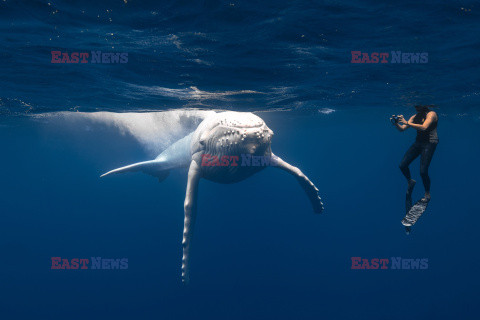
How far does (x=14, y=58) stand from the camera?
37.6ft

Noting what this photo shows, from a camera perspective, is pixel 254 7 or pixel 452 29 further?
pixel 452 29

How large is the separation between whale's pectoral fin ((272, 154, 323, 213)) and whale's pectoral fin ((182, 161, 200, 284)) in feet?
8.04

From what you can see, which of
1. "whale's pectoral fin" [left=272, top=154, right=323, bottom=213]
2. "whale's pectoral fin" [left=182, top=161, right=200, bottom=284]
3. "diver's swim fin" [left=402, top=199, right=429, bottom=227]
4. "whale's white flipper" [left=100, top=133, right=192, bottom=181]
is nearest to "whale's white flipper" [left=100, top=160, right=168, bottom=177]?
"whale's white flipper" [left=100, top=133, right=192, bottom=181]

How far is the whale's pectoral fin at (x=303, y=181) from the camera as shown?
998cm

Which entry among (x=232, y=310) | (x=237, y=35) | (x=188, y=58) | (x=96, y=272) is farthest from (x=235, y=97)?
(x=96, y=272)

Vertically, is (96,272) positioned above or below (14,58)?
below

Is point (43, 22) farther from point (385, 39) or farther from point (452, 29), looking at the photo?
point (452, 29)

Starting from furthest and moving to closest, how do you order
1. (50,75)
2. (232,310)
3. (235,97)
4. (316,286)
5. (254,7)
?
(316,286), (232,310), (235,97), (50,75), (254,7)

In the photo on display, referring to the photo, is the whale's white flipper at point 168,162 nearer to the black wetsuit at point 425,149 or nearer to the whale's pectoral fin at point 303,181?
the whale's pectoral fin at point 303,181

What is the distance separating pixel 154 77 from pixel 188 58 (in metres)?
2.76

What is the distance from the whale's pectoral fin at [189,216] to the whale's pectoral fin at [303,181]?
2450 mm

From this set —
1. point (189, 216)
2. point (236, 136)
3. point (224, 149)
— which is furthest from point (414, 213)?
point (189, 216)

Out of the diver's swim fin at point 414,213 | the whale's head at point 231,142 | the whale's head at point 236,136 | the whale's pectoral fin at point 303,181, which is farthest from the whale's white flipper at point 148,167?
the diver's swim fin at point 414,213

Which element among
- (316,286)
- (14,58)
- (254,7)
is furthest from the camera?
(316,286)
